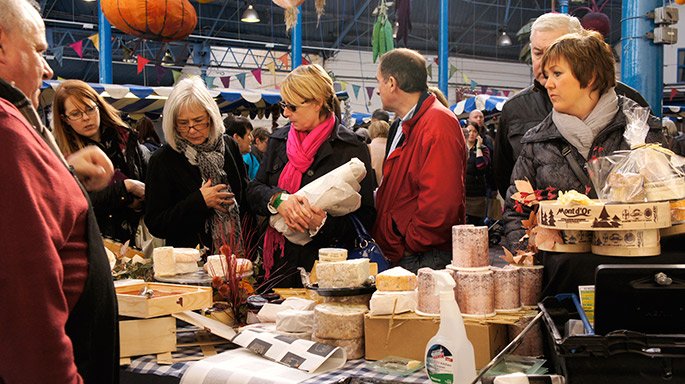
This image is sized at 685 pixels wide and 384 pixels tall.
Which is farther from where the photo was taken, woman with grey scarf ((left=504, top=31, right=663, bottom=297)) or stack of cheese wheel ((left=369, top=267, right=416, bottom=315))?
woman with grey scarf ((left=504, top=31, right=663, bottom=297))

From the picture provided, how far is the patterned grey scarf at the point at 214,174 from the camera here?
3.04 m

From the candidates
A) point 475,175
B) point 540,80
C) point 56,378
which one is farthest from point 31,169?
point 475,175

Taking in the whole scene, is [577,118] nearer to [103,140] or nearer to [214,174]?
[214,174]

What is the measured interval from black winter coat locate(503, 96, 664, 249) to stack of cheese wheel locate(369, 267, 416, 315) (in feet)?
1.51

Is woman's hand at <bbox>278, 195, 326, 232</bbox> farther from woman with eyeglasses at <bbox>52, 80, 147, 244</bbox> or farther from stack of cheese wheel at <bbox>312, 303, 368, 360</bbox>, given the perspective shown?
woman with eyeglasses at <bbox>52, 80, 147, 244</bbox>

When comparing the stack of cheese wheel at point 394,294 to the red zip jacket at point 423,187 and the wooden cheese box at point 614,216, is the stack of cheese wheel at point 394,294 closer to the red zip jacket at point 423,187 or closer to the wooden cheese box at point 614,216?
the wooden cheese box at point 614,216

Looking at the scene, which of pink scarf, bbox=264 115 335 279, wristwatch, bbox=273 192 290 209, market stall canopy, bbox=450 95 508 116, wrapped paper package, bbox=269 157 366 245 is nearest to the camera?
wrapped paper package, bbox=269 157 366 245

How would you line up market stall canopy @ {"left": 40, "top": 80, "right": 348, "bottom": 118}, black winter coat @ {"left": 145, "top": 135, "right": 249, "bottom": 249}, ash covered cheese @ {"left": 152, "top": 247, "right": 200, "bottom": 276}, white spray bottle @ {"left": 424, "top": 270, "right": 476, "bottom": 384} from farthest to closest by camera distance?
market stall canopy @ {"left": 40, "top": 80, "right": 348, "bottom": 118} → black winter coat @ {"left": 145, "top": 135, "right": 249, "bottom": 249} → ash covered cheese @ {"left": 152, "top": 247, "right": 200, "bottom": 276} → white spray bottle @ {"left": 424, "top": 270, "right": 476, "bottom": 384}

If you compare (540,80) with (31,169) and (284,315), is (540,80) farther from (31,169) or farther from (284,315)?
(31,169)

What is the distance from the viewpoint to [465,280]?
191 cm

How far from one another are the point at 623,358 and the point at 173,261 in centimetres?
149

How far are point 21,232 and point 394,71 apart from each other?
6.66 ft

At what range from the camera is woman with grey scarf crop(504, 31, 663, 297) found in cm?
214

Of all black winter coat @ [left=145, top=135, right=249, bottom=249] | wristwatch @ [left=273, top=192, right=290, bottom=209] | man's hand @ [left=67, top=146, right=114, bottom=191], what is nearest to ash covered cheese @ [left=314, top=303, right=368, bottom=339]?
man's hand @ [left=67, top=146, right=114, bottom=191]
